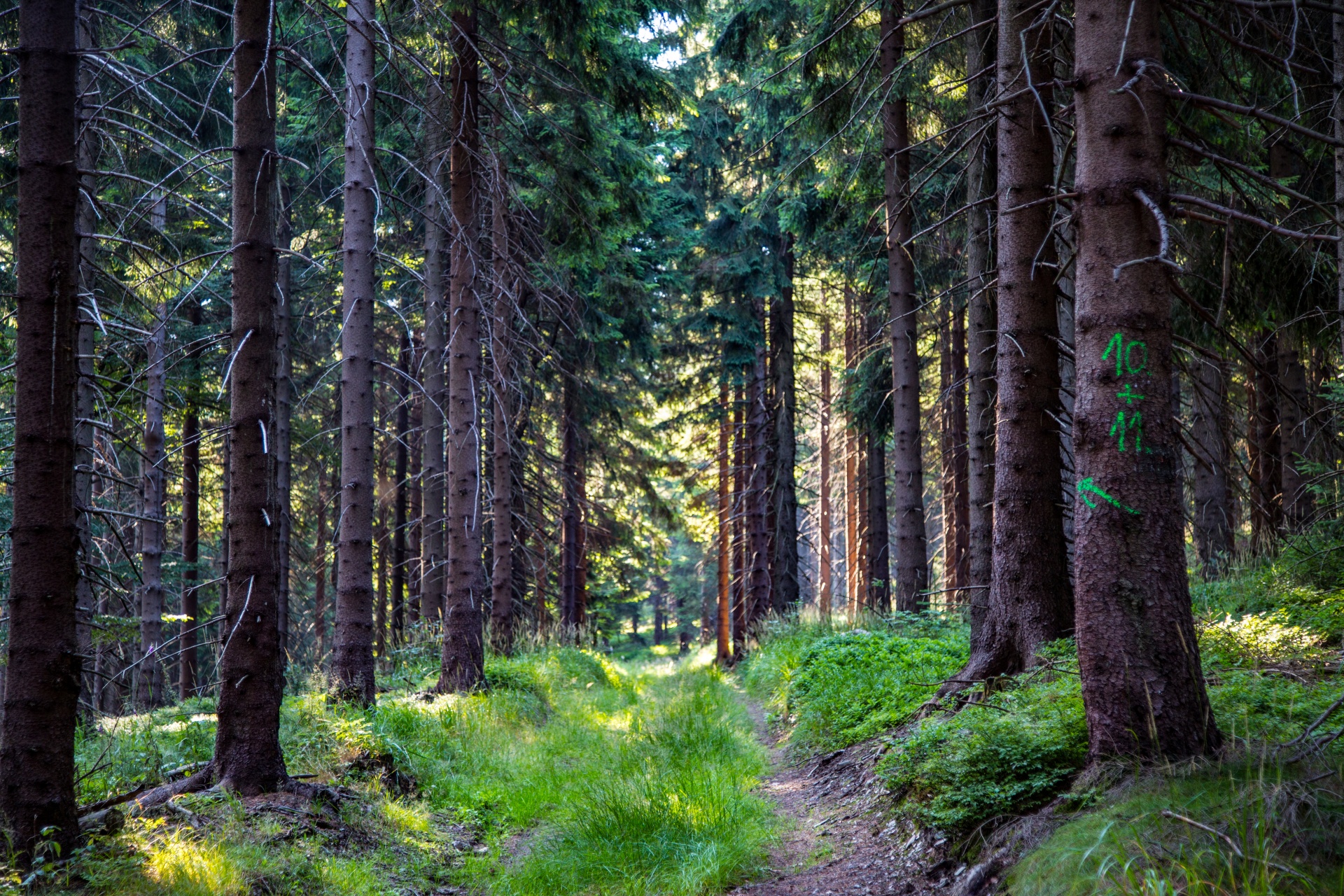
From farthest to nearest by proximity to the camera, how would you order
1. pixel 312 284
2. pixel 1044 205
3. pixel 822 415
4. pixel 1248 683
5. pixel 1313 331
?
pixel 822 415 → pixel 312 284 → pixel 1313 331 → pixel 1044 205 → pixel 1248 683

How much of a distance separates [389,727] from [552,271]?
7.23 m

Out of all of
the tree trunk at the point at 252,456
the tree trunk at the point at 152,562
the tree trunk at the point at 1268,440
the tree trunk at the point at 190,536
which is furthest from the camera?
the tree trunk at the point at 190,536

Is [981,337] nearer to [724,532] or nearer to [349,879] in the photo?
[349,879]

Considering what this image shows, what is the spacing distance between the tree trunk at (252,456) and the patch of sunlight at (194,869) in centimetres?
89

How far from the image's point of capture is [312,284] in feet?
51.2

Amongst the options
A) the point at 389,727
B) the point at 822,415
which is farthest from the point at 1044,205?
the point at 822,415

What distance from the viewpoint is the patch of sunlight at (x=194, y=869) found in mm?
3750

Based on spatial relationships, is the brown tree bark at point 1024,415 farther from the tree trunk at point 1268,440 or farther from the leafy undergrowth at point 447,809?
the tree trunk at point 1268,440

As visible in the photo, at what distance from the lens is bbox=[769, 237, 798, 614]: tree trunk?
18.9 meters

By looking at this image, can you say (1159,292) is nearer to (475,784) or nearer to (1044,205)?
(1044,205)

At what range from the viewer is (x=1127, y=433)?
3.58 m

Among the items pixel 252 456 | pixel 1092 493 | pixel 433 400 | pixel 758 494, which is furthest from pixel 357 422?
pixel 758 494

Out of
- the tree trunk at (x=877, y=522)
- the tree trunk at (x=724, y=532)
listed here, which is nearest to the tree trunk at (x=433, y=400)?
the tree trunk at (x=877, y=522)

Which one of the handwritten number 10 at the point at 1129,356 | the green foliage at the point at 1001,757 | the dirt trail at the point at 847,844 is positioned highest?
the handwritten number 10 at the point at 1129,356
